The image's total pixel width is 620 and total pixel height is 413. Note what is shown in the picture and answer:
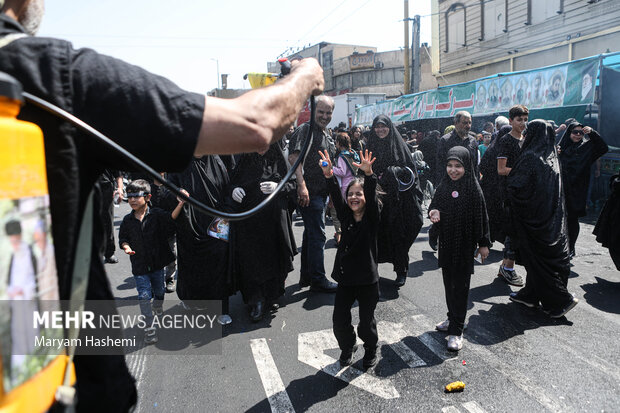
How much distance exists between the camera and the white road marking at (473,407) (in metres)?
2.81

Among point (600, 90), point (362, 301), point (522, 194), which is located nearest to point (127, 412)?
point (362, 301)

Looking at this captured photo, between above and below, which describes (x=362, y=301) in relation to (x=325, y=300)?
above

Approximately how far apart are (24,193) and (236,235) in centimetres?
393

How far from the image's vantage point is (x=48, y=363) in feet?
2.64

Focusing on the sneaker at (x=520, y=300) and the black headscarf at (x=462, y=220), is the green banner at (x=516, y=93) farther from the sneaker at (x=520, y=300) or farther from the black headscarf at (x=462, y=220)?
the black headscarf at (x=462, y=220)

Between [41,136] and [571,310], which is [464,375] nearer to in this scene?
[571,310]

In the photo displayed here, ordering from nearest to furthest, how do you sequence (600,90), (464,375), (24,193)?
(24,193), (464,375), (600,90)

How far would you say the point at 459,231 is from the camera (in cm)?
382

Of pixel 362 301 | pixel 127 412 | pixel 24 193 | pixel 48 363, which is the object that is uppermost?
pixel 24 193

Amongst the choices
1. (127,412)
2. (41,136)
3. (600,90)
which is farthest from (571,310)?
(600,90)

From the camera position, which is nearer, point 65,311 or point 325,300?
point 65,311

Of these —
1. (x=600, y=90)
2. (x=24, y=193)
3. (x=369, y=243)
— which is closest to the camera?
(x=24, y=193)

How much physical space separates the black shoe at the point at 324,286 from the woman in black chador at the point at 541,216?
1997 millimetres

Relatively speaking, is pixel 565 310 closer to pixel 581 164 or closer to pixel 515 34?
pixel 581 164
